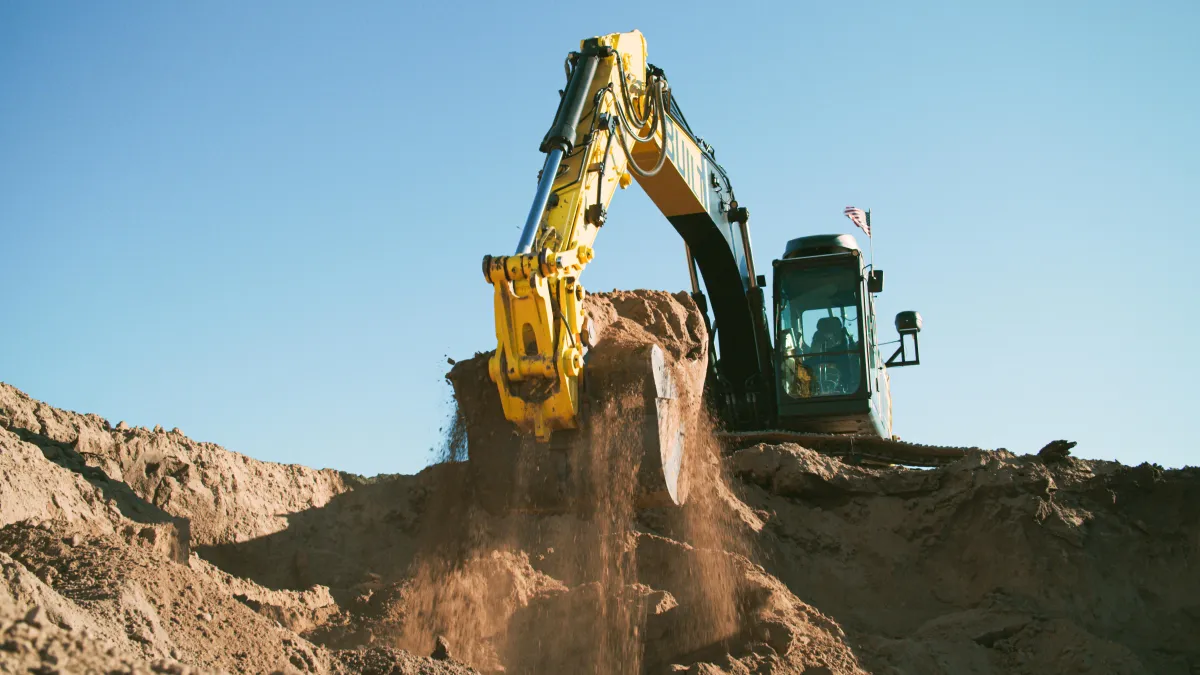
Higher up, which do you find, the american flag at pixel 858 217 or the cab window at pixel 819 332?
the american flag at pixel 858 217

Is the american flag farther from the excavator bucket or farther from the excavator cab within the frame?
the excavator bucket

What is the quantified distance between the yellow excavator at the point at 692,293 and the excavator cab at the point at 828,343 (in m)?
0.01

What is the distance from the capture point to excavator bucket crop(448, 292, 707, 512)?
6082 mm

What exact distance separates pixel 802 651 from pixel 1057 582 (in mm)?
2412

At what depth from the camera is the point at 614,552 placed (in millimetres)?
7387

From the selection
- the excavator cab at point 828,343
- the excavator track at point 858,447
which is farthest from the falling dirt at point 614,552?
the excavator cab at point 828,343

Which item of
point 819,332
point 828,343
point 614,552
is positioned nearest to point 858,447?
point 828,343

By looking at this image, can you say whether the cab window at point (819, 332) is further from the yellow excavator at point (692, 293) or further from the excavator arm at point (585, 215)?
the excavator arm at point (585, 215)

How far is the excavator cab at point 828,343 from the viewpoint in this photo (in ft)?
33.8

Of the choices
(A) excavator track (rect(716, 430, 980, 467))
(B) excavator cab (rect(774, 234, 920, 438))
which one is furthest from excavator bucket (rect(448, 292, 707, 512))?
(B) excavator cab (rect(774, 234, 920, 438))

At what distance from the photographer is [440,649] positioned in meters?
A: 5.99

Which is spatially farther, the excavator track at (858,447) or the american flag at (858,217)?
the american flag at (858,217)

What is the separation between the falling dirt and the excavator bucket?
20 millimetres

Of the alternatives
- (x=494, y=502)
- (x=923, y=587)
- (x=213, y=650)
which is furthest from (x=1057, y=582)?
(x=213, y=650)
